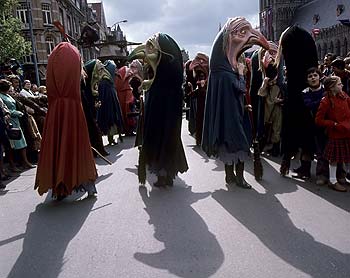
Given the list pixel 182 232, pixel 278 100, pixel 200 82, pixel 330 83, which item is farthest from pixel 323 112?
pixel 200 82

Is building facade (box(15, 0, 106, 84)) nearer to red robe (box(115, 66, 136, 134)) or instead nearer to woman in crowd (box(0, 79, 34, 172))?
red robe (box(115, 66, 136, 134))

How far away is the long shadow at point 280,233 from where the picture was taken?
9.34 ft

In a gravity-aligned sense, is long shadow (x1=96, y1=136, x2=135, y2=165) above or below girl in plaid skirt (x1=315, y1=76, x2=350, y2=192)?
below

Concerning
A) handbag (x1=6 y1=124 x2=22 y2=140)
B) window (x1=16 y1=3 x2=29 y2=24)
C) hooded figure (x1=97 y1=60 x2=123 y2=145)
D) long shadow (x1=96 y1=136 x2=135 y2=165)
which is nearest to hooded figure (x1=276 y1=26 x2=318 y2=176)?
long shadow (x1=96 y1=136 x2=135 y2=165)

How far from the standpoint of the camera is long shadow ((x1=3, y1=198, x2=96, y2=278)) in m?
3.00

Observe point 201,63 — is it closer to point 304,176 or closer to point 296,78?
point 296,78

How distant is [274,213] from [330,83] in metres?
1.74

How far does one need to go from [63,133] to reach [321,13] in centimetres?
5954

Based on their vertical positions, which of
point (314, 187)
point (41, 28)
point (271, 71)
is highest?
point (41, 28)

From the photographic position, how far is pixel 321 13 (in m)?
56.0

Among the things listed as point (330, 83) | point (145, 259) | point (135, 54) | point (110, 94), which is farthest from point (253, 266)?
point (110, 94)

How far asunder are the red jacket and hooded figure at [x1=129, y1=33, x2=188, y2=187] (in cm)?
178

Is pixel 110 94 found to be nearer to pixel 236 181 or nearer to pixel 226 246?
pixel 236 181

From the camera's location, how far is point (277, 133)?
6801 millimetres
